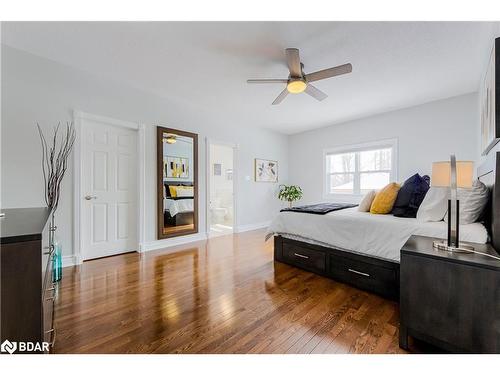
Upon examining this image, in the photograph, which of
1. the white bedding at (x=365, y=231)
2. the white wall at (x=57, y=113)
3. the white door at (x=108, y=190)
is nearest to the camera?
the white bedding at (x=365, y=231)

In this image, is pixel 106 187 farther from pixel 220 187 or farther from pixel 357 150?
pixel 357 150

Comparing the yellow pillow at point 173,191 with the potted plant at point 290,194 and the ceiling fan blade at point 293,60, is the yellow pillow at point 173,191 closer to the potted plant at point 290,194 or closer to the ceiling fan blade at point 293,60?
the ceiling fan blade at point 293,60

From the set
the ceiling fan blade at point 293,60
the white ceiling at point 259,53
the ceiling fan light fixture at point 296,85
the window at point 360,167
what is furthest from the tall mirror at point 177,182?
the window at point 360,167

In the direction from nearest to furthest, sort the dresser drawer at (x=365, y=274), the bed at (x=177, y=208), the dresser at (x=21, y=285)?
1. the dresser at (x=21, y=285)
2. the dresser drawer at (x=365, y=274)
3. the bed at (x=177, y=208)

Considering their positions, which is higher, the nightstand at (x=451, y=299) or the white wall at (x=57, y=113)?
the white wall at (x=57, y=113)

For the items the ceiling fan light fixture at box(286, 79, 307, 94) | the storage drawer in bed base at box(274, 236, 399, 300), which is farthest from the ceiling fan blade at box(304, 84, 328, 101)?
the storage drawer in bed base at box(274, 236, 399, 300)

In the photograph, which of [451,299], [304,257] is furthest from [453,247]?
[304,257]

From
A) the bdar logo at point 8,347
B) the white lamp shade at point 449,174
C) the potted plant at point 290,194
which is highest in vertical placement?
the white lamp shade at point 449,174

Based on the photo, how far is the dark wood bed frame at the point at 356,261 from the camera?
191 cm

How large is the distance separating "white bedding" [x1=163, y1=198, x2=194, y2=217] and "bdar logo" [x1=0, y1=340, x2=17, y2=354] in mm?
2902

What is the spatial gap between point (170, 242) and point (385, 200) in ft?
10.8

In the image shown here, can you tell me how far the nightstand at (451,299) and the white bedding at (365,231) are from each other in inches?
15.6

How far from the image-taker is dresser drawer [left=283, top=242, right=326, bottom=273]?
257cm

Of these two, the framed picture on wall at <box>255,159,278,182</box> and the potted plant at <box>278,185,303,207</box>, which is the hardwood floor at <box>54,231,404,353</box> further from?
the potted plant at <box>278,185,303,207</box>
